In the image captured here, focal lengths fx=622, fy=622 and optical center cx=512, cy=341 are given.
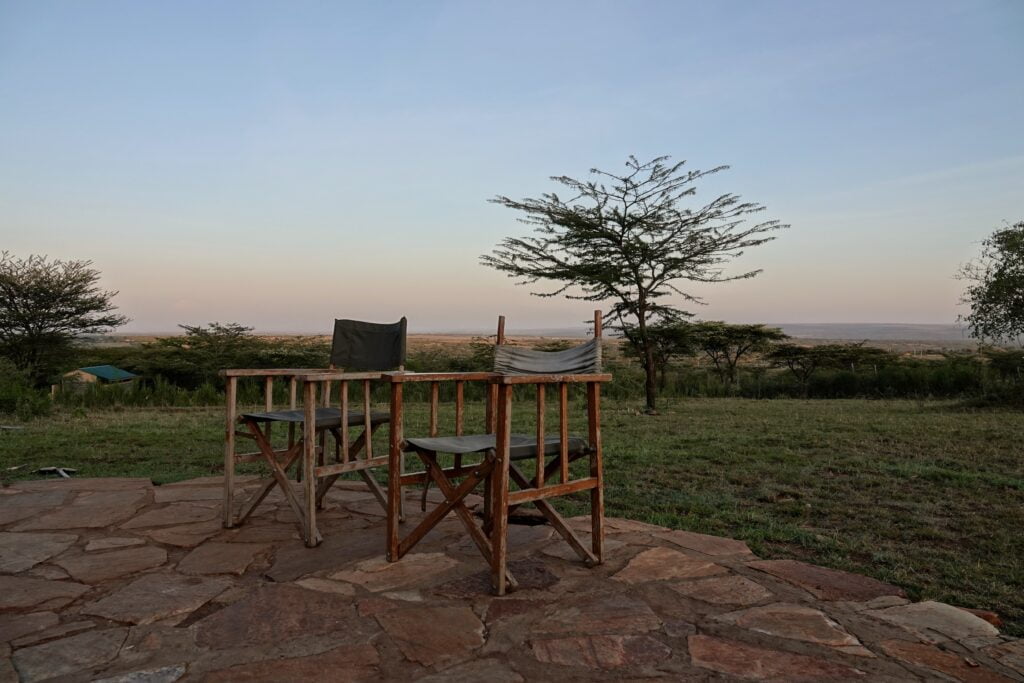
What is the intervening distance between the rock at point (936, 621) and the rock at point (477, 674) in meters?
1.26

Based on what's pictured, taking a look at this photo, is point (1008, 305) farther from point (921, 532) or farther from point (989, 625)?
point (989, 625)

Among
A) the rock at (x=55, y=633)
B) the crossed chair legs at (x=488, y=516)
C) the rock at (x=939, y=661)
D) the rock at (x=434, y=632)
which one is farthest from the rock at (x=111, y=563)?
the rock at (x=939, y=661)

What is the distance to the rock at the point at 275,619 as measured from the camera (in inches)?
73.2

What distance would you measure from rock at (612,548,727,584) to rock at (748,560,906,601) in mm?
219

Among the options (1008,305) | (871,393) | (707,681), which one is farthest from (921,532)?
(871,393)

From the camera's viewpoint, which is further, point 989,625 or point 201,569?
point 201,569

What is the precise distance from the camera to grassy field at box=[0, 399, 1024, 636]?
8.76ft

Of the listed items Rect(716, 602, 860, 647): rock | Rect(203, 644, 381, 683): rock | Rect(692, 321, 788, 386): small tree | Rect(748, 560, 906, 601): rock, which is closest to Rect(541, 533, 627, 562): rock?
Rect(748, 560, 906, 601): rock

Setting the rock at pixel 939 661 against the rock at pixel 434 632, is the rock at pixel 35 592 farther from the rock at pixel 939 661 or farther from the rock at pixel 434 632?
the rock at pixel 939 661

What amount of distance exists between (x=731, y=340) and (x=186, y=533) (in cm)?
1710

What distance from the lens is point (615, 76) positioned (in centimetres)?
852

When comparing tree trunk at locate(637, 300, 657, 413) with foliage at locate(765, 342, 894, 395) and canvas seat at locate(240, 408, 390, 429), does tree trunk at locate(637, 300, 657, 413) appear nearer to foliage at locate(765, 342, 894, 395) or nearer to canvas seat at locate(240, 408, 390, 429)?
canvas seat at locate(240, 408, 390, 429)

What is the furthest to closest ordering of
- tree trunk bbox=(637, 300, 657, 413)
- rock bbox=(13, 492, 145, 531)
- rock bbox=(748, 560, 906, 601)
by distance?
tree trunk bbox=(637, 300, 657, 413), rock bbox=(13, 492, 145, 531), rock bbox=(748, 560, 906, 601)

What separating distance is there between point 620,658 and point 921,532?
2.14m
